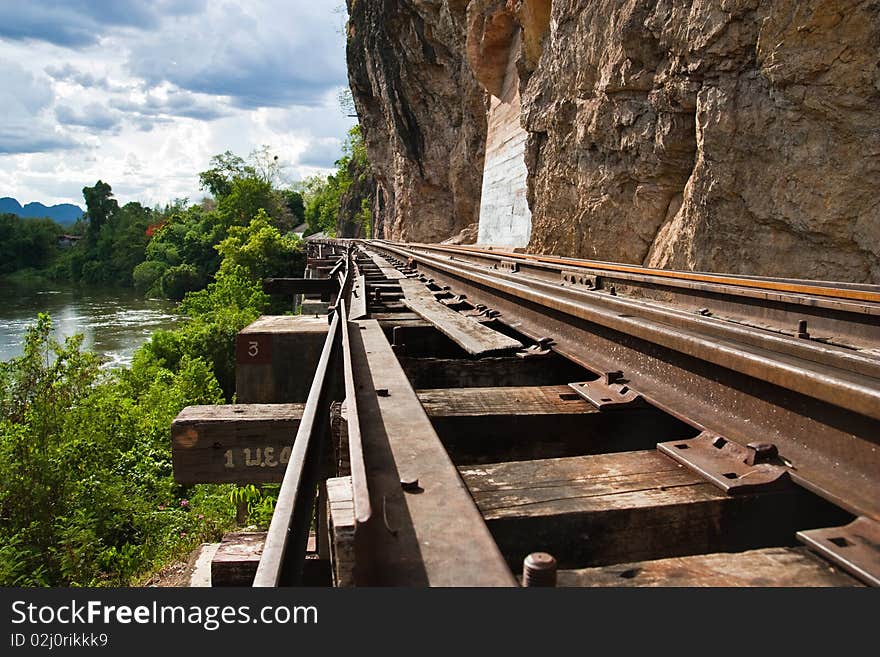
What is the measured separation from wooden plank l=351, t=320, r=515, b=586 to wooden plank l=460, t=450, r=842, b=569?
0.46ft

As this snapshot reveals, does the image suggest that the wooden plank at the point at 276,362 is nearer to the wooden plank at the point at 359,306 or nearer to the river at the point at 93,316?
the wooden plank at the point at 359,306

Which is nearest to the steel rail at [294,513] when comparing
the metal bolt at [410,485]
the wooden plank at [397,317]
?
the metal bolt at [410,485]

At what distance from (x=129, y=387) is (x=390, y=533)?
2041cm

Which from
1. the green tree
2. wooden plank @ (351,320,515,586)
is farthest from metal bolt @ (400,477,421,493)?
the green tree

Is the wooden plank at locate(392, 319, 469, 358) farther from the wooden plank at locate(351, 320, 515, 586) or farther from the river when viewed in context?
the river

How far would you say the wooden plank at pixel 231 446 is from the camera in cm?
258

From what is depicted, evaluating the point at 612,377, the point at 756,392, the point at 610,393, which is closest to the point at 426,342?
the point at 612,377

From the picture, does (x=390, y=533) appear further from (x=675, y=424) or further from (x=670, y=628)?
(x=675, y=424)

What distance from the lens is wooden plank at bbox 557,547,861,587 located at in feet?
3.86

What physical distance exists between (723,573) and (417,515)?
0.61 metres

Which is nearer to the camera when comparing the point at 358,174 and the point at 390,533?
the point at 390,533

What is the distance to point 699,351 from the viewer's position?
245 cm

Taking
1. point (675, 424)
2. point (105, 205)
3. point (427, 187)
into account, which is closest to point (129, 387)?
point (675, 424)

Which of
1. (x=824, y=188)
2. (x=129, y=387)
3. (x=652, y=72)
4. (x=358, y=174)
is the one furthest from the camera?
(x=358, y=174)
